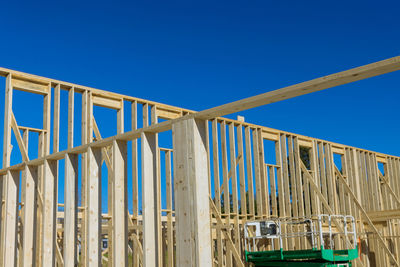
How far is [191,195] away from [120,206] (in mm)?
1345

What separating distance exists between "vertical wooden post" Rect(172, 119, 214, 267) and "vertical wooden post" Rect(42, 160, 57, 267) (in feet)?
8.82

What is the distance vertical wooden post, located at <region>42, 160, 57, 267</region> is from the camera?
7199 mm

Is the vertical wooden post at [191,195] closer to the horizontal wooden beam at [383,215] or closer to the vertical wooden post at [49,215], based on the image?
the vertical wooden post at [49,215]

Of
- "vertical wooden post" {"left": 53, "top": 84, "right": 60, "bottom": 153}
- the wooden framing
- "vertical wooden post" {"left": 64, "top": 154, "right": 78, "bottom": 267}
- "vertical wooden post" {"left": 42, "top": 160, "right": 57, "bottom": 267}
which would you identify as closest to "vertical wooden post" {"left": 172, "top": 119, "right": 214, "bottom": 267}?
the wooden framing

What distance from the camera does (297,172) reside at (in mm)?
16797

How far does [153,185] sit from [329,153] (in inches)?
521

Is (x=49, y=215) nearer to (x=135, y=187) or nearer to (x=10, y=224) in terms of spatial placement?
(x=10, y=224)

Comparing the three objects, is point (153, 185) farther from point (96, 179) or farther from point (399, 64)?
point (399, 64)

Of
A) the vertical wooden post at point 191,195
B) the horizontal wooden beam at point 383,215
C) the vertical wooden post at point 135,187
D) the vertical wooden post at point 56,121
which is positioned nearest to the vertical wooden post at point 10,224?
the vertical wooden post at point 56,121

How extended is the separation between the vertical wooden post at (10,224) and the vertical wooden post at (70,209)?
1639mm

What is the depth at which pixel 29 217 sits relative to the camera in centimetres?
782

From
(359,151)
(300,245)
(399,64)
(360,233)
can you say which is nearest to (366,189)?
(359,151)

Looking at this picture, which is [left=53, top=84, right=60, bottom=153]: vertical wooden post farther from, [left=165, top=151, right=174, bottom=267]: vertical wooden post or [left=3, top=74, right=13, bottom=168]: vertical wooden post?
[left=165, top=151, right=174, bottom=267]: vertical wooden post

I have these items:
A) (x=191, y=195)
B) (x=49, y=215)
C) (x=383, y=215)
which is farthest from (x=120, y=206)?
(x=383, y=215)
